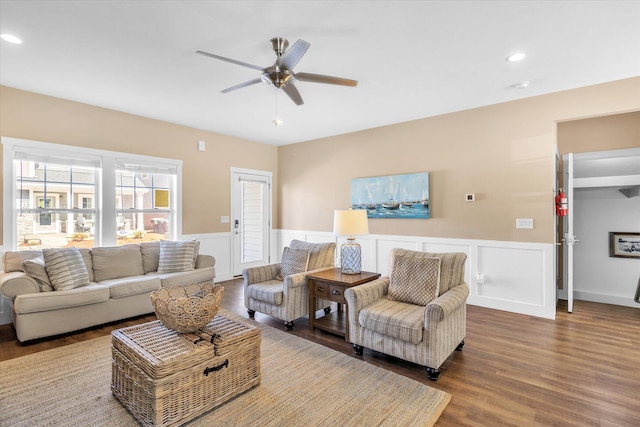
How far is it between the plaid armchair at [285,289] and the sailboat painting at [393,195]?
1519mm

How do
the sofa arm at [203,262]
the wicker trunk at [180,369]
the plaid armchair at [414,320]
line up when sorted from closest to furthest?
1. the wicker trunk at [180,369]
2. the plaid armchair at [414,320]
3. the sofa arm at [203,262]

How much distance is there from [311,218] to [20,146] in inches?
168

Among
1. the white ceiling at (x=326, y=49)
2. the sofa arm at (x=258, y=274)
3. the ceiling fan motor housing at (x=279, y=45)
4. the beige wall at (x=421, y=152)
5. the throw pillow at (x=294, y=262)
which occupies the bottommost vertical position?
the sofa arm at (x=258, y=274)

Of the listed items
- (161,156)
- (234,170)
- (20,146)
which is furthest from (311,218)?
(20,146)

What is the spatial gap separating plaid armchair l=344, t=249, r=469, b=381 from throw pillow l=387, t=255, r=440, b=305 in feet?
0.11

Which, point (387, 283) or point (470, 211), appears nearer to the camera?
point (387, 283)

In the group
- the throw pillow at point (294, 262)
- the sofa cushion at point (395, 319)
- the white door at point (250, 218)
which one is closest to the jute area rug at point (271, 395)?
the sofa cushion at point (395, 319)

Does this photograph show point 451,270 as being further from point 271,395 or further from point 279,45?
point 279,45

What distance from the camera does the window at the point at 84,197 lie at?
12.2ft

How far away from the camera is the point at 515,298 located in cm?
398

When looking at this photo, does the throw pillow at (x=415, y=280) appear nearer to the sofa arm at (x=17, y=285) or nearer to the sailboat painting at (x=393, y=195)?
the sailboat painting at (x=393, y=195)

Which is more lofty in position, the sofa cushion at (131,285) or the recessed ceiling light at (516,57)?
the recessed ceiling light at (516,57)

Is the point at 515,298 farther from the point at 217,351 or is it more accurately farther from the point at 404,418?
the point at 217,351

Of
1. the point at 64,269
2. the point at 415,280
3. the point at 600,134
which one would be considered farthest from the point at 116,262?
the point at 600,134
